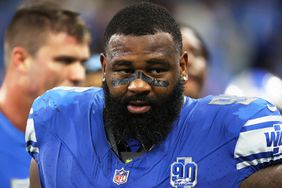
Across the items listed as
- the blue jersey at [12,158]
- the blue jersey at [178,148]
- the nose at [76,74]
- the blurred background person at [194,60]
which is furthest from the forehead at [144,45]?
the blurred background person at [194,60]

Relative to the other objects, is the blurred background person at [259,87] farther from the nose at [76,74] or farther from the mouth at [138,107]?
the mouth at [138,107]

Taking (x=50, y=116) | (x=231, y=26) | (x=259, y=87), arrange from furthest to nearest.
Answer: (x=231, y=26) → (x=259, y=87) → (x=50, y=116)

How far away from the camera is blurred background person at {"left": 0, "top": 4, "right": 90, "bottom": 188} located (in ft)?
11.1

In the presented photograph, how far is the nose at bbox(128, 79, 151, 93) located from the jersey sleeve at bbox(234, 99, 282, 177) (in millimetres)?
315

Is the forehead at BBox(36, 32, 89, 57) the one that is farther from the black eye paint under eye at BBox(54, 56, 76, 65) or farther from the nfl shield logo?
the nfl shield logo

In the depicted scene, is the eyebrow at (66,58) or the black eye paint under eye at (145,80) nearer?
the black eye paint under eye at (145,80)

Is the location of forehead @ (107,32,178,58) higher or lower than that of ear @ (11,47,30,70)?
higher

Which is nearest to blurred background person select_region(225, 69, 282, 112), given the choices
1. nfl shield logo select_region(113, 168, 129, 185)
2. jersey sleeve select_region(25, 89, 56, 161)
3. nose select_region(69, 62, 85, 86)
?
nose select_region(69, 62, 85, 86)

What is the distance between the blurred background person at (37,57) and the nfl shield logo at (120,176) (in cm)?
127

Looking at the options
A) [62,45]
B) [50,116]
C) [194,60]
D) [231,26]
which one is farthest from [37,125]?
[231,26]

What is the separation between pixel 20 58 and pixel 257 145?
5.66 ft

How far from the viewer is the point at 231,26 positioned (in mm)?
5992

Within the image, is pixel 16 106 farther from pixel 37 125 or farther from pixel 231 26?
pixel 231 26

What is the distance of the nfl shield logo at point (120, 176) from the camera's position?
6.90ft
